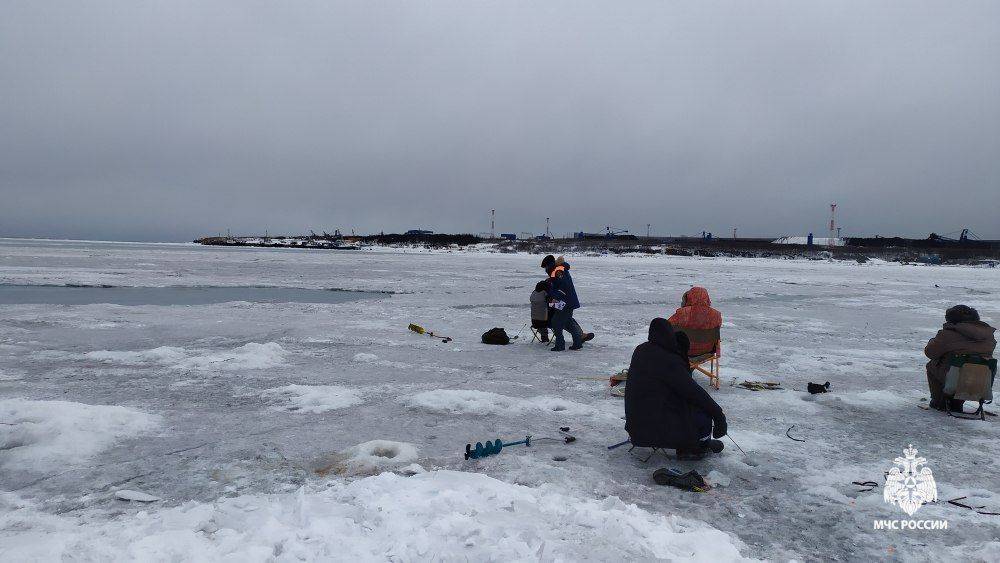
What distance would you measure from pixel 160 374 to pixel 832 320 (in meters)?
15.0

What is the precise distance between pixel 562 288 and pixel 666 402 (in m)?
5.27

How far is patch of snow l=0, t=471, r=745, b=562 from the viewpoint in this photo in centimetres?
323

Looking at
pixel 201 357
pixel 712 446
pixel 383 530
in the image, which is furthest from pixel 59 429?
pixel 712 446

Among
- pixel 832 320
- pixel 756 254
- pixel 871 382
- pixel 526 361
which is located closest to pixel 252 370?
pixel 526 361

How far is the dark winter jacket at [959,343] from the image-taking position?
575 cm

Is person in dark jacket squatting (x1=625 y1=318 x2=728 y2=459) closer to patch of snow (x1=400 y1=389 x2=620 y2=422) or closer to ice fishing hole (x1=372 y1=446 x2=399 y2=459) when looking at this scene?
patch of snow (x1=400 y1=389 x2=620 y2=422)

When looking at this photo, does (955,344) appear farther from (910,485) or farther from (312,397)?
(312,397)

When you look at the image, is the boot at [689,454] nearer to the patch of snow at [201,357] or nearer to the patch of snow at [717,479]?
the patch of snow at [717,479]

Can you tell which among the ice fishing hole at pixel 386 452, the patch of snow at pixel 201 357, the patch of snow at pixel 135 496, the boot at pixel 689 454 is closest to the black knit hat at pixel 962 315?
the boot at pixel 689 454

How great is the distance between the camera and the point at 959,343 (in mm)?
5875

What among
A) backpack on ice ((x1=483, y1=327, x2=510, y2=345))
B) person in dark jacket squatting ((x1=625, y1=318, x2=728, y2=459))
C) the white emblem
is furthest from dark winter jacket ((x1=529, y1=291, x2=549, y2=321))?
the white emblem

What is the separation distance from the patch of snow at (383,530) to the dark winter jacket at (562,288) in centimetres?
588

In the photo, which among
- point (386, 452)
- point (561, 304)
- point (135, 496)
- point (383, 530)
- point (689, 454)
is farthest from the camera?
point (561, 304)

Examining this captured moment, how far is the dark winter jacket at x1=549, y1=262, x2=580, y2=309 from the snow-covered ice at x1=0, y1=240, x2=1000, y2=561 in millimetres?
956
